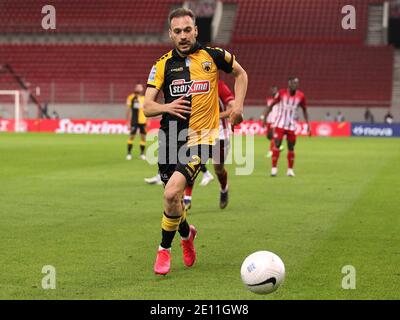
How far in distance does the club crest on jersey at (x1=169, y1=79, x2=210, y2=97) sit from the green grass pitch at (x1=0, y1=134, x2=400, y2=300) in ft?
5.44

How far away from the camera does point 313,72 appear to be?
149 ft

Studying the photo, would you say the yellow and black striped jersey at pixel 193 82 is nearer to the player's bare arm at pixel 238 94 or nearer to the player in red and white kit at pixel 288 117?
the player's bare arm at pixel 238 94

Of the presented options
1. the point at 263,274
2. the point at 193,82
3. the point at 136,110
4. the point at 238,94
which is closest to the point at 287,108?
the point at 136,110

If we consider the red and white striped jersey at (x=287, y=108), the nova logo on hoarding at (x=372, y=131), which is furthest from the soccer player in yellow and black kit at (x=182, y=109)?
the nova logo on hoarding at (x=372, y=131)

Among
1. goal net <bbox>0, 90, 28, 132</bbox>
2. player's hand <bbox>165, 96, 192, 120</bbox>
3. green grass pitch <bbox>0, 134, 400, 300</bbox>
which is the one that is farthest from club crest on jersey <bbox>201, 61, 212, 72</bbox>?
goal net <bbox>0, 90, 28, 132</bbox>

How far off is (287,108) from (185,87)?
11.1 meters

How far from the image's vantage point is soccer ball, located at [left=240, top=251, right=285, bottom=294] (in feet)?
21.3

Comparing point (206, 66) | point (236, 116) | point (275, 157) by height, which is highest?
point (206, 66)

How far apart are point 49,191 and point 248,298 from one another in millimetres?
8952

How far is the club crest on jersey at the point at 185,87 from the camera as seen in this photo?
24.7ft

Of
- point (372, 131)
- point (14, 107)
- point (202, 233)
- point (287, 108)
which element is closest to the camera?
point (202, 233)

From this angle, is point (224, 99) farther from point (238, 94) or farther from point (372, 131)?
point (372, 131)

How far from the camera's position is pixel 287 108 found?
18.4 metres
